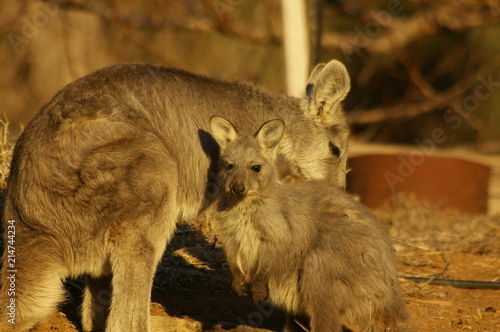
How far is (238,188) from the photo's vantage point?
4.71 metres

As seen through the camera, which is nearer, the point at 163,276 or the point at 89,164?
the point at 89,164

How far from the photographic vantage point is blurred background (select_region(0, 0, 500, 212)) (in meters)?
13.6

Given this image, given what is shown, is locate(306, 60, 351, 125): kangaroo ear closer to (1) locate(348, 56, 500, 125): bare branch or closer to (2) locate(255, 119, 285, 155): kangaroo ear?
(2) locate(255, 119, 285, 155): kangaroo ear

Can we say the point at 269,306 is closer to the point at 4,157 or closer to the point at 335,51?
the point at 4,157

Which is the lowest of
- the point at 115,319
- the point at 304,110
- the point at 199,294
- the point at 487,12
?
the point at 115,319

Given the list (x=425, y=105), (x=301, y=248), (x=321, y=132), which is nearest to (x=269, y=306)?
(x=301, y=248)

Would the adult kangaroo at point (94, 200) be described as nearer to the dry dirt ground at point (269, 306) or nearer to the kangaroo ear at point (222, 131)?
the kangaroo ear at point (222, 131)

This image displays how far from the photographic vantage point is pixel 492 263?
6422 millimetres

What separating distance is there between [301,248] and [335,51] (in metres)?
12.0

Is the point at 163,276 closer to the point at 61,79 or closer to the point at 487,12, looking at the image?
the point at 487,12

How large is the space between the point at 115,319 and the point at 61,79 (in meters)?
12.2

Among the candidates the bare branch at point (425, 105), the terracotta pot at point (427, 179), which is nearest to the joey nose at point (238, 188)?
the terracotta pot at point (427, 179)

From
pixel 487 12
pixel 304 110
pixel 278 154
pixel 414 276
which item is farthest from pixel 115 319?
pixel 487 12

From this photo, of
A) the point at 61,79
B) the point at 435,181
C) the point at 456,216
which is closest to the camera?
the point at 456,216
